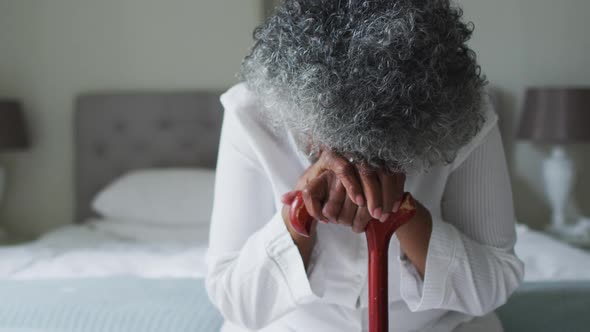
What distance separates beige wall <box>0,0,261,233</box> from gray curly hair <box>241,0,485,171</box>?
6.84ft

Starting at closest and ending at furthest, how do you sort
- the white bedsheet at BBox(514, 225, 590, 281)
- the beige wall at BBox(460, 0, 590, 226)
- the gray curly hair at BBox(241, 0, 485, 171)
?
1. the gray curly hair at BBox(241, 0, 485, 171)
2. the white bedsheet at BBox(514, 225, 590, 281)
3. the beige wall at BBox(460, 0, 590, 226)

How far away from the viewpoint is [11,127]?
102 inches

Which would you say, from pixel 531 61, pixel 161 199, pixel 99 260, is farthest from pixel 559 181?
pixel 99 260

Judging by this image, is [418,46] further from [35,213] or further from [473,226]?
[35,213]

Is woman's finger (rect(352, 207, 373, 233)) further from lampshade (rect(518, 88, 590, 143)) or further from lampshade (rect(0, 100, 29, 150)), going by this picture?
lampshade (rect(0, 100, 29, 150))

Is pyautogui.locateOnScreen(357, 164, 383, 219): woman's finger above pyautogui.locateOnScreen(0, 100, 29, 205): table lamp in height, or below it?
above

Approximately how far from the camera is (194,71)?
2.73 meters

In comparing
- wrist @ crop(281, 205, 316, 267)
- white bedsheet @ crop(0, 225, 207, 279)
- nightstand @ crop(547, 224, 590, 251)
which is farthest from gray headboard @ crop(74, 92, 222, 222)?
wrist @ crop(281, 205, 316, 267)

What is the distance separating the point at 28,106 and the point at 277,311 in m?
2.38

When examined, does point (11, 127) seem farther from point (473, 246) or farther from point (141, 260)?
point (473, 246)

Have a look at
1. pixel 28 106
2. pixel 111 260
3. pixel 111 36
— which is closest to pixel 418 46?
pixel 111 260

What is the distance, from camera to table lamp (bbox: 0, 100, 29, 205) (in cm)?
256

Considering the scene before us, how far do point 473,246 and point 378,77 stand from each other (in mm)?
321

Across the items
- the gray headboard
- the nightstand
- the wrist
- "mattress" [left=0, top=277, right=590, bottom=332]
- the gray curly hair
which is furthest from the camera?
the gray headboard
